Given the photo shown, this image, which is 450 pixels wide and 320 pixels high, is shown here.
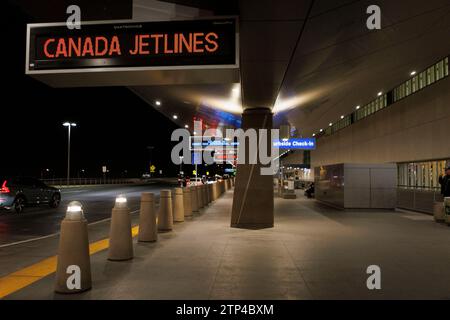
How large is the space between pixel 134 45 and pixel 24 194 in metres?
15.0

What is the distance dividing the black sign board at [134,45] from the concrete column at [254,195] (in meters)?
5.70

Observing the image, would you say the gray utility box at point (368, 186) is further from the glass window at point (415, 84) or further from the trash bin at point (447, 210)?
the glass window at point (415, 84)

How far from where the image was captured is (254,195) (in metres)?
12.0

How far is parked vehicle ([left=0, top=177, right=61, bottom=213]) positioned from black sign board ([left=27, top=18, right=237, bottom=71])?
13.2m

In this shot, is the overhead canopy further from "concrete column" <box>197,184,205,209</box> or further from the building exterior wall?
the building exterior wall

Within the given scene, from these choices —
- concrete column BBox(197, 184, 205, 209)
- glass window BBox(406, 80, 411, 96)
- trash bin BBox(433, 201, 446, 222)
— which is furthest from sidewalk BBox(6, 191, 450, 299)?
glass window BBox(406, 80, 411, 96)

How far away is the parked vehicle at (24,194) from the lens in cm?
1812

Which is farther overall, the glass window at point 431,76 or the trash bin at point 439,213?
the glass window at point 431,76

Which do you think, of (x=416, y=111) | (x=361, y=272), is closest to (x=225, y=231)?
(x=361, y=272)

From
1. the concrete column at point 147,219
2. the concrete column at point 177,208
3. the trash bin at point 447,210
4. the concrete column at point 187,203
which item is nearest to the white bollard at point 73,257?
the concrete column at point 147,219

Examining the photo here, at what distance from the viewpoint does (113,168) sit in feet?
452

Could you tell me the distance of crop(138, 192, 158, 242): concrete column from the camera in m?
9.14

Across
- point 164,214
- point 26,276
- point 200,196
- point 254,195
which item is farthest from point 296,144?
point 26,276

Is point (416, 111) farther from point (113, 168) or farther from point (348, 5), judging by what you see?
point (113, 168)
